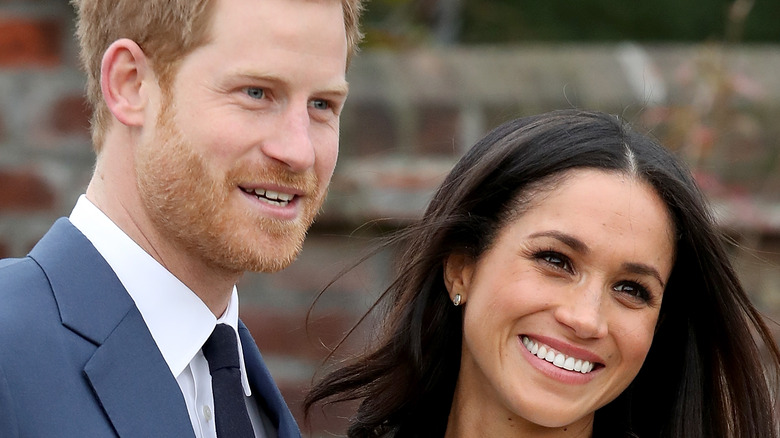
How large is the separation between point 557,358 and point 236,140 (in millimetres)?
863

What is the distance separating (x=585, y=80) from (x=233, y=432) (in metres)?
2.37

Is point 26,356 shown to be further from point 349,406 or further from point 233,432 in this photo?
point 349,406

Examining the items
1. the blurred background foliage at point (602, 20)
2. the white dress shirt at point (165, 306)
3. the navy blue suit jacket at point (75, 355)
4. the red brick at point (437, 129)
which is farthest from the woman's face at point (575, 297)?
the blurred background foliage at point (602, 20)

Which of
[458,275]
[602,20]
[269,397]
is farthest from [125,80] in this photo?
[602,20]

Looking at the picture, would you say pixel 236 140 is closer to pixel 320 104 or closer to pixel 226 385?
pixel 320 104

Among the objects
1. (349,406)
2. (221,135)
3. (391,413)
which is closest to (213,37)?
(221,135)

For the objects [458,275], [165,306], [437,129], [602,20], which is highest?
[602,20]

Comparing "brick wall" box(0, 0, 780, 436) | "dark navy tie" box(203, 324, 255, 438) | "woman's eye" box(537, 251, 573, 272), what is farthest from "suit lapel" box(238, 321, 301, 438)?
"brick wall" box(0, 0, 780, 436)

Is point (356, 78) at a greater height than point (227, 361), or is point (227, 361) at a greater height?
point (356, 78)

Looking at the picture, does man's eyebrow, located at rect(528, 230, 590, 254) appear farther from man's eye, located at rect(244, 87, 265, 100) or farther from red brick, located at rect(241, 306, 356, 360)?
red brick, located at rect(241, 306, 356, 360)

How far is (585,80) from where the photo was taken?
4.59 meters

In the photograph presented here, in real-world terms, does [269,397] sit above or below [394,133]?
below

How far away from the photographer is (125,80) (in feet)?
8.65

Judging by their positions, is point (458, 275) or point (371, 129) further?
point (371, 129)
